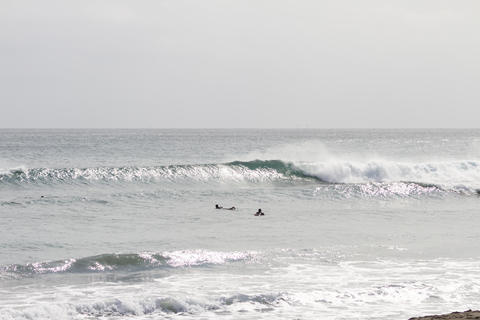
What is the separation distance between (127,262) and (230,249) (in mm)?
3039

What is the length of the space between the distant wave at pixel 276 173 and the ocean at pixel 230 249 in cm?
26

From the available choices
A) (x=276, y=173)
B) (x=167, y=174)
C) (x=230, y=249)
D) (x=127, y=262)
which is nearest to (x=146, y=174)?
(x=167, y=174)

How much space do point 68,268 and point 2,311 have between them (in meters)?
3.79

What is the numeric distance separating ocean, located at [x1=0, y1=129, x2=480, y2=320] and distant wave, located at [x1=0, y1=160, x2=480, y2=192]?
0.26 meters

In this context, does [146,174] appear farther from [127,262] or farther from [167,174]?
[127,262]

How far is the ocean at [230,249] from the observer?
41.7ft

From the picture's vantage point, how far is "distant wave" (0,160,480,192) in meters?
36.5

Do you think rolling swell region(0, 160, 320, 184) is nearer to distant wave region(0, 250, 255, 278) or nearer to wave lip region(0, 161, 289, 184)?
wave lip region(0, 161, 289, 184)

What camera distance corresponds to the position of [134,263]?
16359 mm

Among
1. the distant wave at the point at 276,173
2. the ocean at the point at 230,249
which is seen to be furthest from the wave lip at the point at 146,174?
the ocean at the point at 230,249

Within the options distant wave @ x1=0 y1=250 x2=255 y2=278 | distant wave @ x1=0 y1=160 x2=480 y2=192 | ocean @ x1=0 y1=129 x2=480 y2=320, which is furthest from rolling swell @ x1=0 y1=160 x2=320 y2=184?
distant wave @ x1=0 y1=250 x2=255 y2=278

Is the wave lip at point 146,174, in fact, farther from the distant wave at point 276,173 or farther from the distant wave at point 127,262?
the distant wave at point 127,262

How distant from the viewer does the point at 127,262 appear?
16.4 metres

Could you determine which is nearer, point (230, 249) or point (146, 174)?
point (230, 249)
